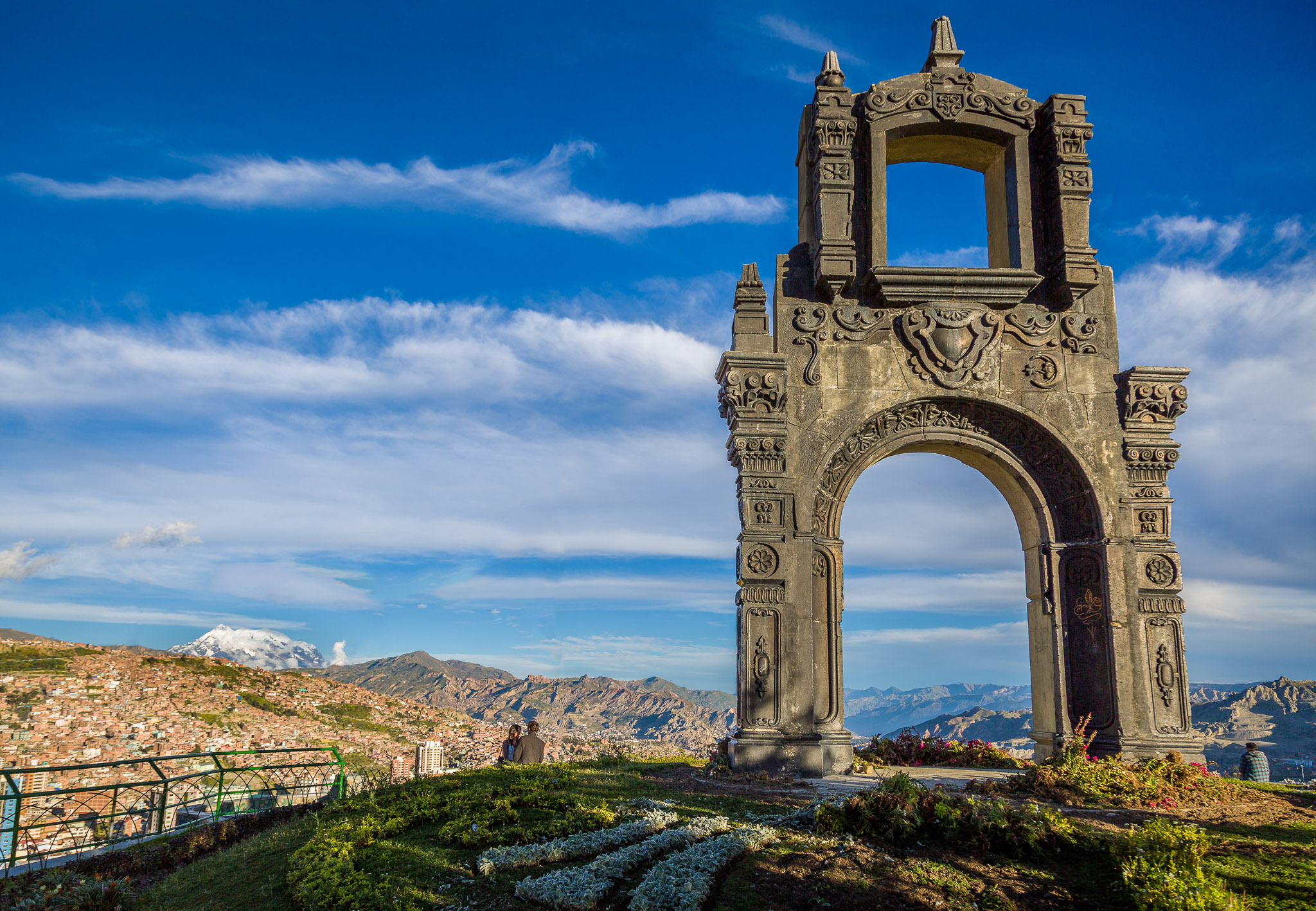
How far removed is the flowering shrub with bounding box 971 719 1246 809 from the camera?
32.8ft

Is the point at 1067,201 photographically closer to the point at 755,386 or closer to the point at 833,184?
the point at 833,184

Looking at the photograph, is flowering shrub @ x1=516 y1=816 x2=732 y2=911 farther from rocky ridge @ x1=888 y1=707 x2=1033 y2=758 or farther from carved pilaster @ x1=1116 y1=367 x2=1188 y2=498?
carved pilaster @ x1=1116 y1=367 x2=1188 y2=498

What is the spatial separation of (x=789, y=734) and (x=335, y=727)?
79.2ft

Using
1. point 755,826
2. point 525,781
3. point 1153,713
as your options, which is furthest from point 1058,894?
point 1153,713

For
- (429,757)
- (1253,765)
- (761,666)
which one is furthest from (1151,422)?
(429,757)

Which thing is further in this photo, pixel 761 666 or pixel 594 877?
pixel 761 666

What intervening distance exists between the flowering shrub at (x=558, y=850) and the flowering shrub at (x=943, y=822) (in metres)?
1.85

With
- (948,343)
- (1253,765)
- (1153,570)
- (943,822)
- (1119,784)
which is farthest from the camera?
(1253,765)

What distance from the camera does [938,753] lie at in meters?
14.1

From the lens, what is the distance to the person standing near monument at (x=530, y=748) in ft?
42.9

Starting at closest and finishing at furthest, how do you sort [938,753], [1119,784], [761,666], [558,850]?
[558,850] → [1119,784] → [761,666] → [938,753]

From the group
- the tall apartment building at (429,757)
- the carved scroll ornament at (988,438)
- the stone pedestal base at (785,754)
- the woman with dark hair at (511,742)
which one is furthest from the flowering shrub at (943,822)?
the tall apartment building at (429,757)

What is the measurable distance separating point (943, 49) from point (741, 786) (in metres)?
13.4

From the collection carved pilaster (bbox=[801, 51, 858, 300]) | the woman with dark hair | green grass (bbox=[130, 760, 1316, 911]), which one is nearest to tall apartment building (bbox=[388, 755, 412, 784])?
the woman with dark hair
